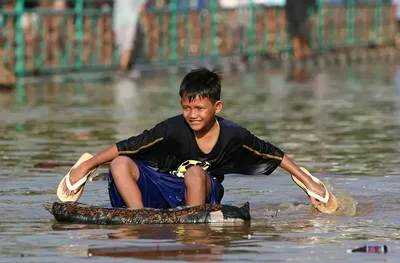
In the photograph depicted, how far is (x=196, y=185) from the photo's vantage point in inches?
354

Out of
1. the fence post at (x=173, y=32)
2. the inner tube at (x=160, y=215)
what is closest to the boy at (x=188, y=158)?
the inner tube at (x=160, y=215)

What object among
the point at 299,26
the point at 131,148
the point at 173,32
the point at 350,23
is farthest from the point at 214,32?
the point at 131,148

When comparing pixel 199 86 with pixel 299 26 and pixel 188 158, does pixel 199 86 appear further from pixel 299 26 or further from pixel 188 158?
pixel 299 26

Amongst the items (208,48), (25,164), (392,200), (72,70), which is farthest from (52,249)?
(208,48)

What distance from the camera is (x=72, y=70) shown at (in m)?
27.5

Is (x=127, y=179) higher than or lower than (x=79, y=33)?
higher

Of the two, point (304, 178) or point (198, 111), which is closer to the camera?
point (198, 111)

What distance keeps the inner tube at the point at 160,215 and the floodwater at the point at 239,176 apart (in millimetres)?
83

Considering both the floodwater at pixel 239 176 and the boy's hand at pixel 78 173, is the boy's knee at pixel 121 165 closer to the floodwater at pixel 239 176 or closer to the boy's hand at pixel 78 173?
the boy's hand at pixel 78 173

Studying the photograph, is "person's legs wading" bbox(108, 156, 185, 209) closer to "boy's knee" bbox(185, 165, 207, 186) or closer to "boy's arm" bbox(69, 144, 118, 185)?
"boy's arm" bbox(69, 144, 118, 185)

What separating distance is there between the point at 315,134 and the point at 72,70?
1231 cm

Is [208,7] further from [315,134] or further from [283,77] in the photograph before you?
[315,134]

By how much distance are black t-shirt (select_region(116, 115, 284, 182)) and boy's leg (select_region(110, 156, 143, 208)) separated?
0.32 ft

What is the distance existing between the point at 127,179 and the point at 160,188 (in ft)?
0.93
